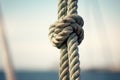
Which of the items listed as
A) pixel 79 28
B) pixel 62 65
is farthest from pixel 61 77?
pixel 79 28

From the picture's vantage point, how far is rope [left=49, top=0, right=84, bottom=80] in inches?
32.1

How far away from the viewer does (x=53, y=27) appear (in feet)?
2.88

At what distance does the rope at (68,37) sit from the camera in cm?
82

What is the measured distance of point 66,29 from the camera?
84cm

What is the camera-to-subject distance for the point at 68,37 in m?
0.84

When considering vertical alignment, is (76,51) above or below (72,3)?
below

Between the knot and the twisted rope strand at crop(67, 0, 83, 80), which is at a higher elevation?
the knot

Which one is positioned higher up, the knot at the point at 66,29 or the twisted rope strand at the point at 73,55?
the knot at the point at 66,29

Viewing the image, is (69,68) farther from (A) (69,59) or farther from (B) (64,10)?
(B) (64,10)

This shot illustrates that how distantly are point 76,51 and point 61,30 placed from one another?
0.07 metres

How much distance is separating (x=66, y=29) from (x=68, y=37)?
0.8 inches

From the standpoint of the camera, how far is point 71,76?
811 mm

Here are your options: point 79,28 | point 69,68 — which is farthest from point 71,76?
point 79,28

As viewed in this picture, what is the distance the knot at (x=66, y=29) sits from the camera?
84 cm
